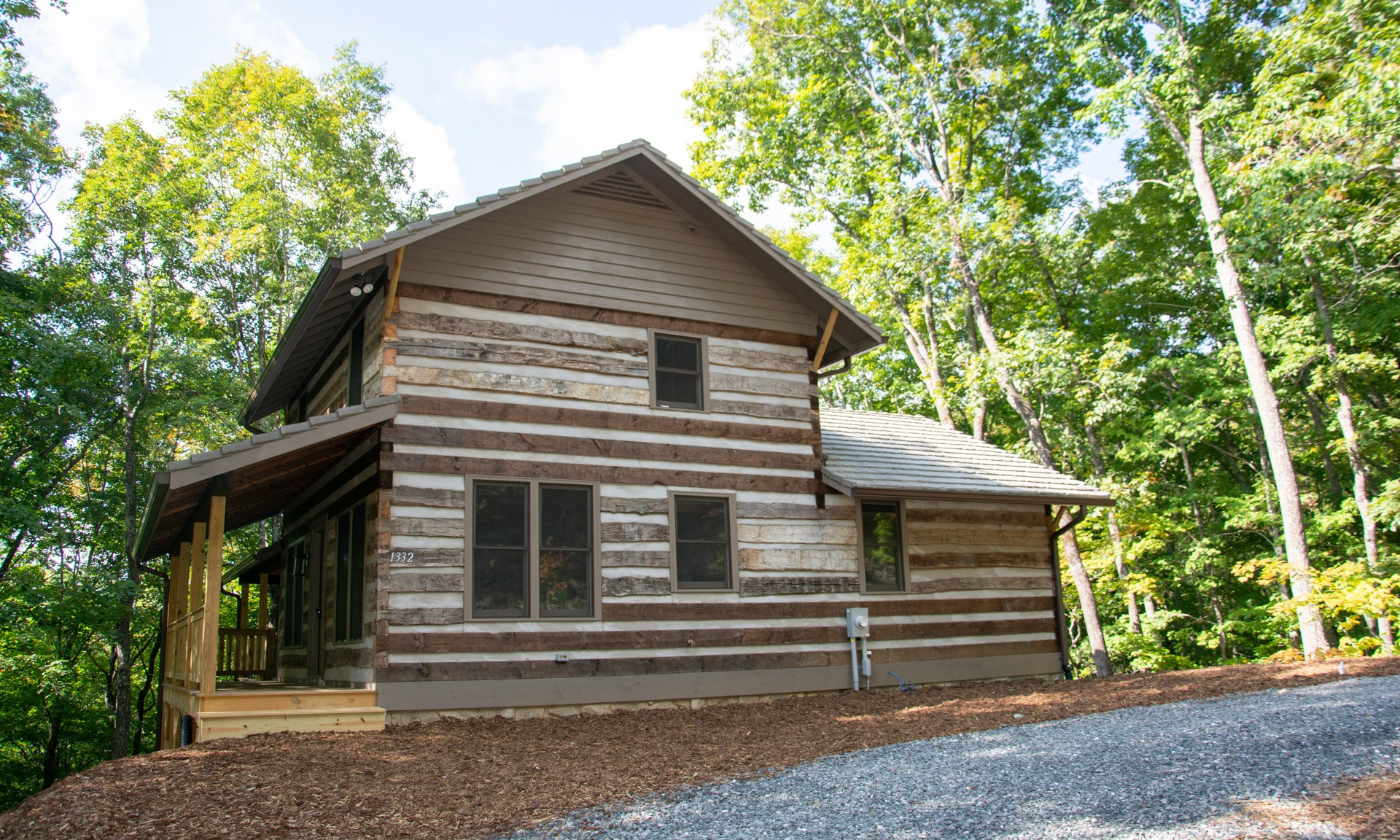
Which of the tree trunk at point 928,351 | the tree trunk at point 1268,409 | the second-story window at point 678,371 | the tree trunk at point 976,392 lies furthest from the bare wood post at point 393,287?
the tree trunk at point 928,351

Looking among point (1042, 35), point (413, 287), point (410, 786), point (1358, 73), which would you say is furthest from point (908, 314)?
point (410, 786)

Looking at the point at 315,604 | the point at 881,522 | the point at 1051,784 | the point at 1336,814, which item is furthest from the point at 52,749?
the point at 1336,814

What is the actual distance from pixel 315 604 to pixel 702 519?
18.2ft

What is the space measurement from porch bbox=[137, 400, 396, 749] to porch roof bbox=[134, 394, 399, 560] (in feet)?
0.04

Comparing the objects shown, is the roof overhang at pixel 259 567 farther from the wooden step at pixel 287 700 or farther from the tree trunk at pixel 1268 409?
the tree trunk at pixel 1268 409

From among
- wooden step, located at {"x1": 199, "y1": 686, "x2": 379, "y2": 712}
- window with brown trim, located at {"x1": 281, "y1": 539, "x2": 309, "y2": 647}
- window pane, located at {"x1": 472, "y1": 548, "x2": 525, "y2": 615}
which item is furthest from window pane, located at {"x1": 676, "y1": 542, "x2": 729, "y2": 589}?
window with brown trim, located at {"x1": 281, "y1": 539, "x2": 309, "y2": 647}

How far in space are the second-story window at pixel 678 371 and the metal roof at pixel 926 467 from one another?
2.06 meters

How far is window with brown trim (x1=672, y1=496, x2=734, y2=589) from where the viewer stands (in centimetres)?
1135

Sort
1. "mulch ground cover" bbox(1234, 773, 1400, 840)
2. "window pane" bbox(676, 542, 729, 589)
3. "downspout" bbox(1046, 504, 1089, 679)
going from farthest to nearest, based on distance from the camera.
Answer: "downspout" bbox(1046, 504, 1089, 679)
"window pane" bbox(676, 542, 729, 589)
"mulch ground cover" bbox(1234, 773, 1400, 840)

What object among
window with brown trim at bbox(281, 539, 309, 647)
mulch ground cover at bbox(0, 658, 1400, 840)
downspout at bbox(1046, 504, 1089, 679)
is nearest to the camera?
mulch ground cover at bbox(0, 658, 1400, 840)

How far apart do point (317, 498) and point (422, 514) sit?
3.75 metres

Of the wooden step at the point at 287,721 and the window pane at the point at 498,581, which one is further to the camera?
the window pane at the point at 498,581

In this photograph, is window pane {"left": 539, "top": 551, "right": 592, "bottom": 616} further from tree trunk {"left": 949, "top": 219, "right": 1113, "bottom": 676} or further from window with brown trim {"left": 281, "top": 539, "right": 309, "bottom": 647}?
tree trunk {"left": 949, "top": 219, "right": 1113, "bottom": 676}

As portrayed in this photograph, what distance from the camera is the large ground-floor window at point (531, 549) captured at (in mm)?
10141
